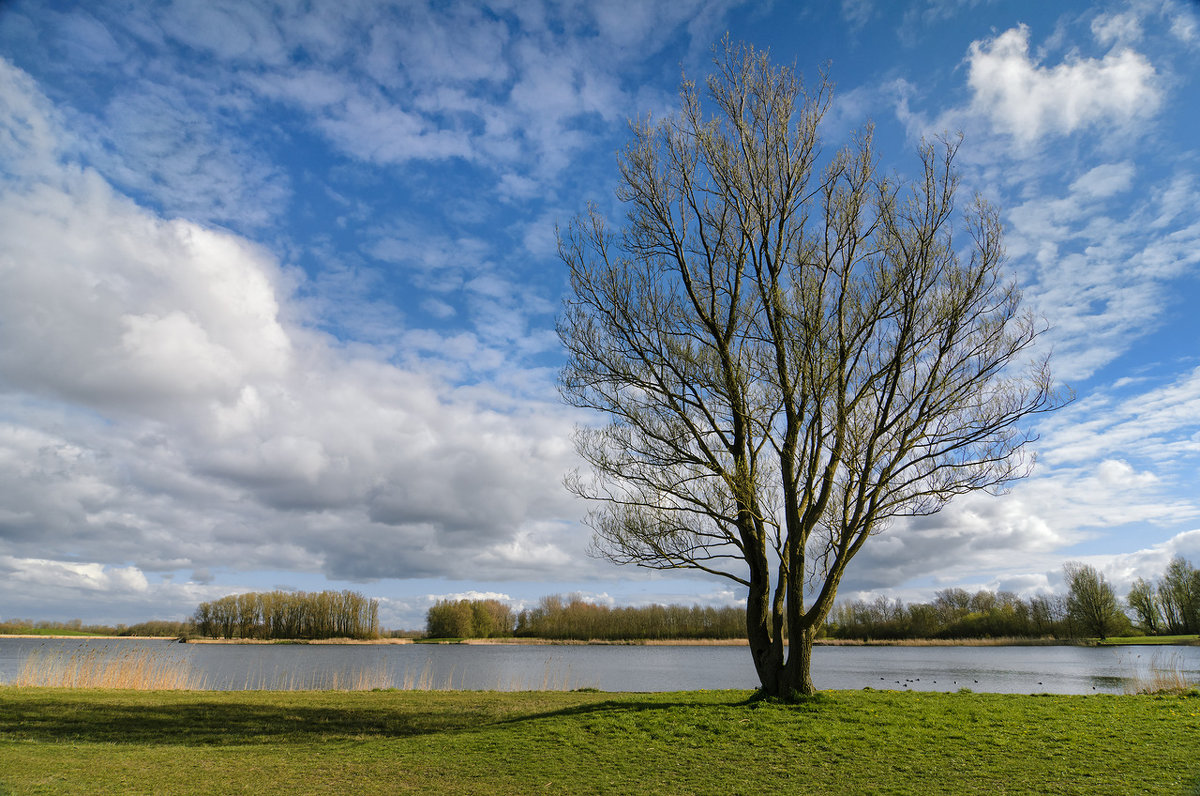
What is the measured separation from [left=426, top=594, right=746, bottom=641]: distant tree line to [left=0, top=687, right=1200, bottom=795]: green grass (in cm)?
6260

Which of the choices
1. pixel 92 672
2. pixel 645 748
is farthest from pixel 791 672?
pixel 92 672

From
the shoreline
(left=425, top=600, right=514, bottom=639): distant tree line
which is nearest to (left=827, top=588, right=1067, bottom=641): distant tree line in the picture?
the shoreline

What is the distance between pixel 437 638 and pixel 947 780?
3585 inches

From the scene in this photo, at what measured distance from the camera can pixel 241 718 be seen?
40.2 ft

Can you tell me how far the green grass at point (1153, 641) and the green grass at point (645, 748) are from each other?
176 ft

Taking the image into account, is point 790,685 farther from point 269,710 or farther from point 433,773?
point 269,710

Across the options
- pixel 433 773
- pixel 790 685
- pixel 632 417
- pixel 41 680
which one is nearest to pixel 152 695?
pixel 41 680

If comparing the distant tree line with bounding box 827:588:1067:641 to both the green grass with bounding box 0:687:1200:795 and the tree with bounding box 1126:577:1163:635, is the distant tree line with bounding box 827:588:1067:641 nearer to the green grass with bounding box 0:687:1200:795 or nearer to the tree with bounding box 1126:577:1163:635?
the tree with bounding box 1126:577:1163:635

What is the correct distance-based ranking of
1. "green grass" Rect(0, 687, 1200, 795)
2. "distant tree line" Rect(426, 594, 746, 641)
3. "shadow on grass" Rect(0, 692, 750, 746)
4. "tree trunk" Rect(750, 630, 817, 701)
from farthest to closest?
1. "distant tree line" Rect(426, 594, 746, 641)
2. "tree trunk" Rect(750, 630, 817, 701)
3. "shadow on grass" Rect(0, 692, 750, 746)
4. "green grass" Rect(0, 687, 1200, 795)

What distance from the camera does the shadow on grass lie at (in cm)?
1020

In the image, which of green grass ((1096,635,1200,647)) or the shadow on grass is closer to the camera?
the shadow on grass

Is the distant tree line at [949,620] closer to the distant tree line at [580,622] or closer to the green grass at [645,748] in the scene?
the distant tree line at [580,622]

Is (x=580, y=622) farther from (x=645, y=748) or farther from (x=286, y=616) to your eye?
(x=645, y=748)

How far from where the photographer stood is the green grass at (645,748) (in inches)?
269
